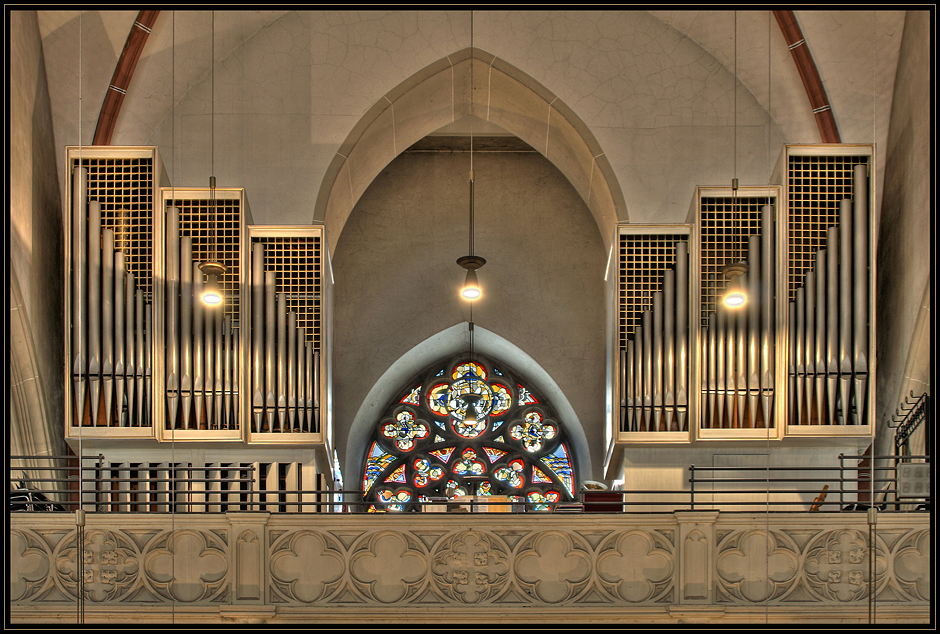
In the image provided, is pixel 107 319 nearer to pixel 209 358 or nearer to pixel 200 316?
pixel 200 316

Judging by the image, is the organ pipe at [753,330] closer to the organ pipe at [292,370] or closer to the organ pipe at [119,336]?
the organ pipe at [292,370]

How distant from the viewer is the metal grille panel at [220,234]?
514 inches

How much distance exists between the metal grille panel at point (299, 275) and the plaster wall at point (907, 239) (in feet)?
20.6

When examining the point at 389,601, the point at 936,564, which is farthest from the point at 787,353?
the point at 389,601

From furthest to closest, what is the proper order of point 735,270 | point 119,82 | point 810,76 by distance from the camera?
point 119,82, point 810,76, point 735,270

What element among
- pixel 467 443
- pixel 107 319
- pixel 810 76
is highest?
pixel 810 76

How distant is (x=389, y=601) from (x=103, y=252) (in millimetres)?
4977

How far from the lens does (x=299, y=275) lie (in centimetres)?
1334

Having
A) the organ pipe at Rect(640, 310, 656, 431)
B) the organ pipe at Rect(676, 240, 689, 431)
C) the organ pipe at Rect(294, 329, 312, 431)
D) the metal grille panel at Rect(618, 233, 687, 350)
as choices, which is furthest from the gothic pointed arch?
the organ pipe at Rect(294, 329, 312, 431)

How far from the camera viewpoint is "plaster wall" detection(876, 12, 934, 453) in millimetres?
11984

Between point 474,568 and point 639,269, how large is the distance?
4.22m

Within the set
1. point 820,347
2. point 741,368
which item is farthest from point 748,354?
point 820,347

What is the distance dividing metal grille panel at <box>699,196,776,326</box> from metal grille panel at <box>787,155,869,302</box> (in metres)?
0.38

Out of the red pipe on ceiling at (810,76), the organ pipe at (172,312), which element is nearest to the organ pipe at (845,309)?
the red pipe on ceiling at (810,76)
